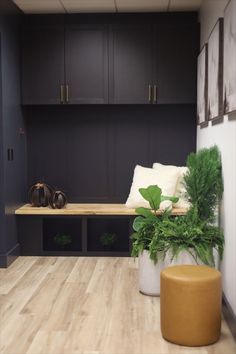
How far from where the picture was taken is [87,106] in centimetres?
500

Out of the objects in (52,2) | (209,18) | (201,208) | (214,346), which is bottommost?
(214,346)

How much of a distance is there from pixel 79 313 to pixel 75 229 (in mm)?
2063

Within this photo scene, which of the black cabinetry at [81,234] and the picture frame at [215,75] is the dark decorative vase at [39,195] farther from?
the picture frame at [215,75]

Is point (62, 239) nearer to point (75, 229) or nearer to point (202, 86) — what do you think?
point (75, 229)

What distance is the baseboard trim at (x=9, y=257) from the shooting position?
4184 mm

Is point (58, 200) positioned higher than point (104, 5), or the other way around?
point (104, 5)

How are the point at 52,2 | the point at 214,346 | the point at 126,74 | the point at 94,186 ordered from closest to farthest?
1. the point at 214,346
2. the point at 52,2
3. the point at 126,74
4. the point at 94,186

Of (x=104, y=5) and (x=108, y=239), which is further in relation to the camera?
(x=108, y=239)

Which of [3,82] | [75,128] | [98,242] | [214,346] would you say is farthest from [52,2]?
[214,346]

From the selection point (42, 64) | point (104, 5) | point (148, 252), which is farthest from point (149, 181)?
point (104, 5)

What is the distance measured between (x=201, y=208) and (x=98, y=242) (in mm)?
2056

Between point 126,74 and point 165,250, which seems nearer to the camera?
point 165,250

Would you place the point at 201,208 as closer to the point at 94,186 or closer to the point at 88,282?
the point at 88,282

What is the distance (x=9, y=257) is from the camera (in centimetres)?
427
